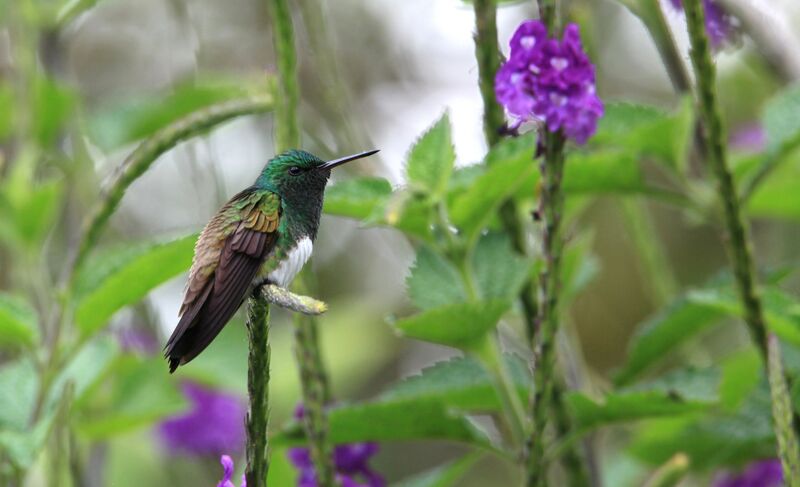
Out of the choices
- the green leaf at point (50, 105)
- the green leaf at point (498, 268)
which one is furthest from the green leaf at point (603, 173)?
the green leaf at point (50, 105)

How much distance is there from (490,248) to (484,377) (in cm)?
18

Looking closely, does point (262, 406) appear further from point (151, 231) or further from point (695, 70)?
point (151, 231)

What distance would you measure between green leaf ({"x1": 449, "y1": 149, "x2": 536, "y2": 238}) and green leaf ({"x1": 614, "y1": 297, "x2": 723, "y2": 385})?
332mm

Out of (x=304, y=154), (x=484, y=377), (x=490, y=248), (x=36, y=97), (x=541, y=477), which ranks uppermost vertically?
(x=36, y=97)

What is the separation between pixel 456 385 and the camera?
1486 millimetres

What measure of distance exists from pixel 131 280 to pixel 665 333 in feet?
2.57

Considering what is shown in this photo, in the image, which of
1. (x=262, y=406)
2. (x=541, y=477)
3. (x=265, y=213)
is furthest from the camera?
(x=541, y=477)

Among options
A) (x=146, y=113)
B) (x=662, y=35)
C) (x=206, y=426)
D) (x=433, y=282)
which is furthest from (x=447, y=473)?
(x=206, y=426)

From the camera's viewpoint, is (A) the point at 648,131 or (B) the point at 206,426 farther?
(B) the point at 206,426

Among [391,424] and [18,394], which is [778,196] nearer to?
[391,424]

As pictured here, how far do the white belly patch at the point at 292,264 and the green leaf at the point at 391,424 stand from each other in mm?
366

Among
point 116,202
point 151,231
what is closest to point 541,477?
point 116,202

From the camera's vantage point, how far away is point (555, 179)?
1221 millimetres

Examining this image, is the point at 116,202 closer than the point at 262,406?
No
